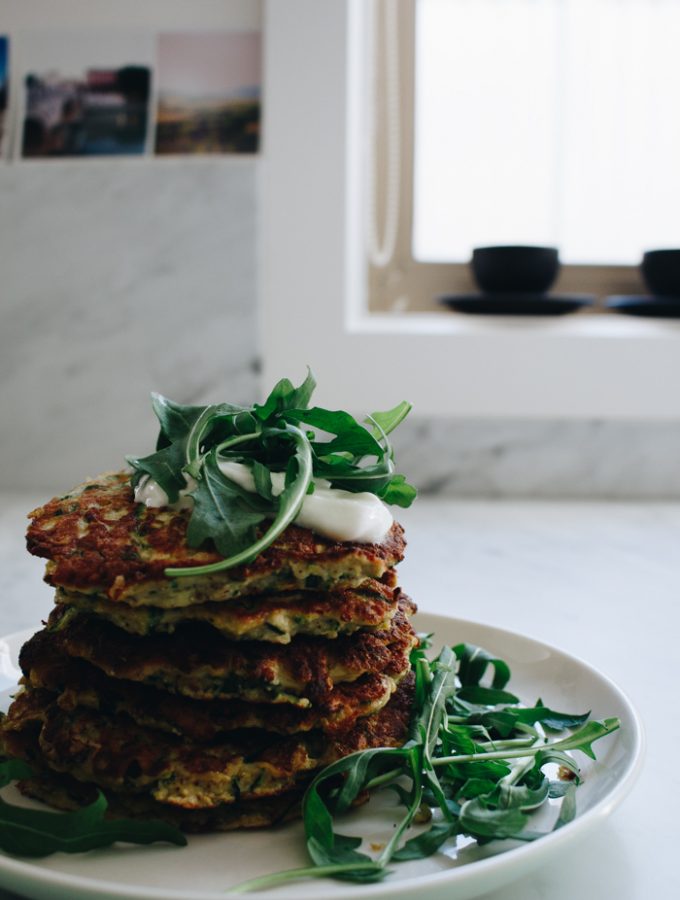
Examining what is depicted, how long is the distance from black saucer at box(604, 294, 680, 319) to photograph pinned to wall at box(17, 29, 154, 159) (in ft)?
3.54

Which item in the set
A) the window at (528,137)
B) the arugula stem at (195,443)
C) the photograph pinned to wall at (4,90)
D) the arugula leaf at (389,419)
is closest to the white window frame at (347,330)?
the window at (528,137)

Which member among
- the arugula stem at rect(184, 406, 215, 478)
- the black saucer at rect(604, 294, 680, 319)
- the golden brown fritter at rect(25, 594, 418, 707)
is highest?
the black saucer at rect(604, 294, 680, 319)

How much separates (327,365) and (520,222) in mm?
710

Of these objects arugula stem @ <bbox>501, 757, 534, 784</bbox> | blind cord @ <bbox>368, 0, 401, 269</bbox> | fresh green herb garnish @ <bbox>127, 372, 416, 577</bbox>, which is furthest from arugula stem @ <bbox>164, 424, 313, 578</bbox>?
blind cord @ <bbox>368, 0, 401, 269</bbox>

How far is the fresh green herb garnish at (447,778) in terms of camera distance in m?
0.61

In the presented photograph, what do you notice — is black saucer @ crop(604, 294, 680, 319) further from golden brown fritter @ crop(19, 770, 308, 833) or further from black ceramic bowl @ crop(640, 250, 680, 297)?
golden brown fritter @ crop(19, 770, 308, 833)

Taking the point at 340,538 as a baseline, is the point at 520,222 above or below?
above

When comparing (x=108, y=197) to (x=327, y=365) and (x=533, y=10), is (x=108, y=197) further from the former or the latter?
(x=533, y=10)

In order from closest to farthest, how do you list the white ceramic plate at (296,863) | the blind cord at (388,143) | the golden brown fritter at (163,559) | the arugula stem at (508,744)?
the white ceramic plate at (296,863) → the golden brown fritter at (163,559) → the arugula stem at (508,744) → the blind cord at (388,143)

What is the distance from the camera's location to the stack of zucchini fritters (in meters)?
0.64

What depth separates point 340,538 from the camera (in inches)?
26.5

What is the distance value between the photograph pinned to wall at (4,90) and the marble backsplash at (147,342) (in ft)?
0.27

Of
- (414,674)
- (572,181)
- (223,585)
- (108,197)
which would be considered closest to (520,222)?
(572,181)

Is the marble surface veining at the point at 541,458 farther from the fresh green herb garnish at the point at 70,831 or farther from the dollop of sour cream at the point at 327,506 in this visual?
the fresh green herb garnish at the point at 70,831
